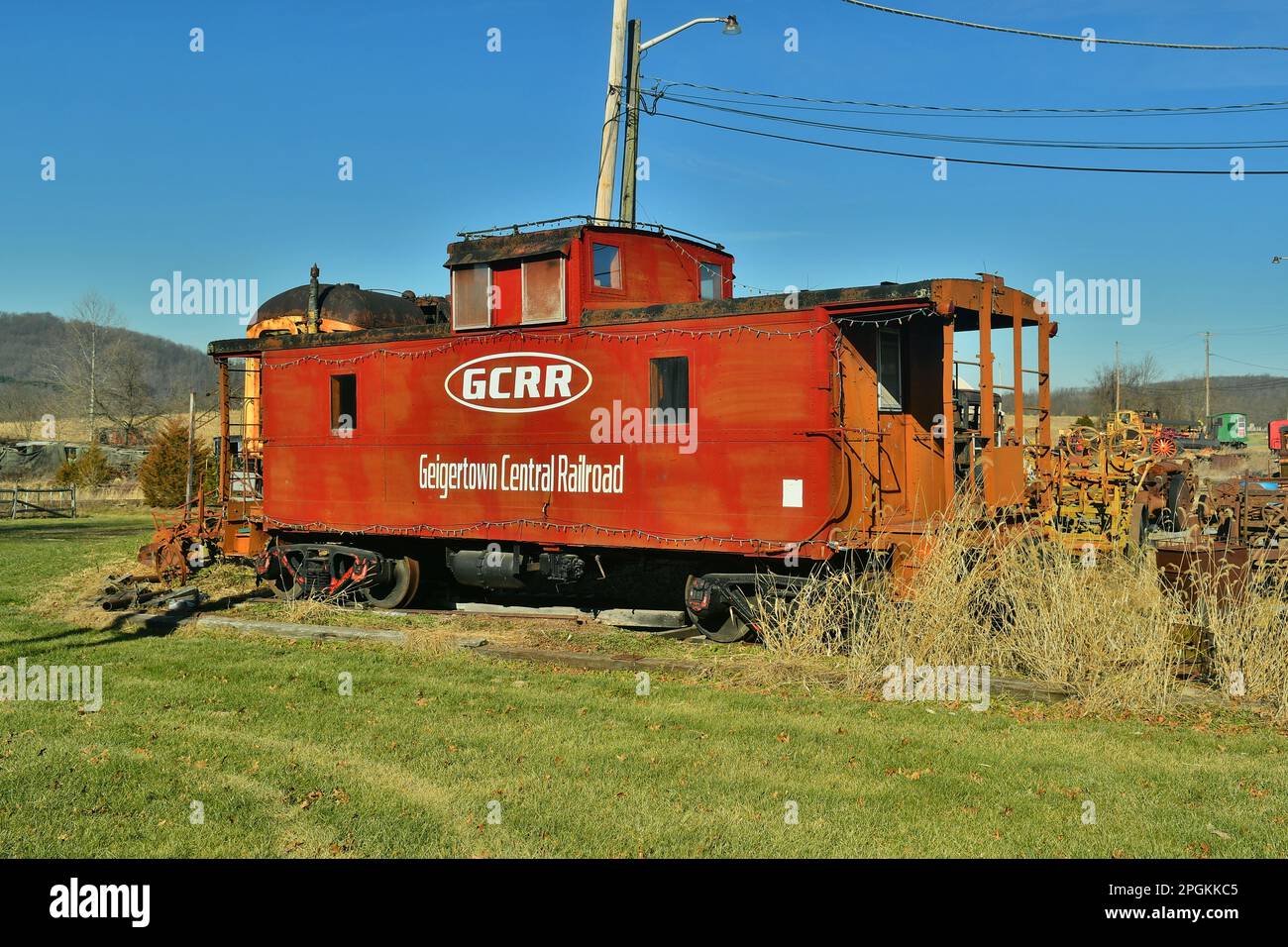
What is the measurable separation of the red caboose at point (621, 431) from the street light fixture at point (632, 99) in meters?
2.68

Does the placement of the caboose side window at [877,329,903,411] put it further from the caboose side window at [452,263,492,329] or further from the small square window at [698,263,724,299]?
the caboose side window at [452,263,492,329]

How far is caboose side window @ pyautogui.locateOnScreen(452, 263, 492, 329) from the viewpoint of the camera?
524 inches

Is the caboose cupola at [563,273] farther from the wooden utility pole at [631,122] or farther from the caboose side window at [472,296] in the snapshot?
the wooden utility pole at [631,122]

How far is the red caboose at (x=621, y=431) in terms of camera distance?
1093cm

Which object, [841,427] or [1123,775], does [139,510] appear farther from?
[1123,775]

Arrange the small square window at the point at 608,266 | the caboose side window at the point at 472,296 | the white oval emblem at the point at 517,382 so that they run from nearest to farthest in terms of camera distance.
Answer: the white oval emblem at the point at 517,382
the small square window at the point at 608,266
the caboose side window at the point at 472,296

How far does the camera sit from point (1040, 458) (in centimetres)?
1246

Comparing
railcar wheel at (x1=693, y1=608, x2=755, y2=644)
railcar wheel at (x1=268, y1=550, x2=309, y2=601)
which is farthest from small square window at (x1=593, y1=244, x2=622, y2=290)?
railcar wheel at (x1=268, y1=550, x2=309, y2=601)

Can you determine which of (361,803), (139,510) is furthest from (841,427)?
(139,510)

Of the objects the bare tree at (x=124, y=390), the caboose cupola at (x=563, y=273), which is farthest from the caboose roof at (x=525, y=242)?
the bare tree at (x=124, y=390)

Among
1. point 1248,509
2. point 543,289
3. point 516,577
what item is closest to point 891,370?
point 543,289

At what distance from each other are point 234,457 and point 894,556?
11.5 m
